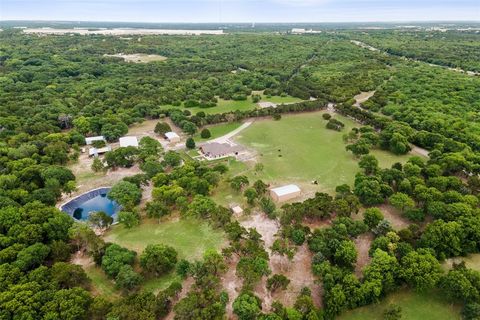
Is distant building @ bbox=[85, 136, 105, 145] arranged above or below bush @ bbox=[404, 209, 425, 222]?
above

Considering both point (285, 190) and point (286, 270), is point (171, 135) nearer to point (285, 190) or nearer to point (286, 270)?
point (285, 190)

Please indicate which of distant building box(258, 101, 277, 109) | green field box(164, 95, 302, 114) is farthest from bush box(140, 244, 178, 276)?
distant building box(258, 101, 277, 109)

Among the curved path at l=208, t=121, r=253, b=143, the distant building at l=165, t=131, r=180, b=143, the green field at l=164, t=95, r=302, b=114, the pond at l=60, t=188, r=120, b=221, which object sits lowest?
the pond at l=60, t=188, r=120, b=221

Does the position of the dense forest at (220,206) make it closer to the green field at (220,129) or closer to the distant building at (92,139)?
the distant building at (92,139)

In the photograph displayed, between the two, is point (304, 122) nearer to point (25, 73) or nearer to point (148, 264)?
point (148, 264)

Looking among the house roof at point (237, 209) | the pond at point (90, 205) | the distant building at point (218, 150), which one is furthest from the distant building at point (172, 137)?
the house roof at point (237, 209)

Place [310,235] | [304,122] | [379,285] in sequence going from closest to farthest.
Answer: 1. [379,285]
2. [310,235]
3. [304,122]

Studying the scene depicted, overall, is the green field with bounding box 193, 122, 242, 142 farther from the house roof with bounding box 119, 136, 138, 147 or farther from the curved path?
the house roof with bounding box 119, 136, 138, 147

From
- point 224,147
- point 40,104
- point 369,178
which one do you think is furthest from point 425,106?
point 40,104
